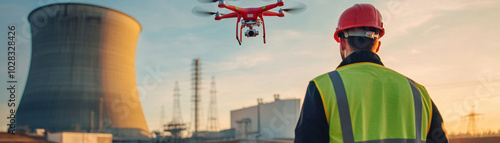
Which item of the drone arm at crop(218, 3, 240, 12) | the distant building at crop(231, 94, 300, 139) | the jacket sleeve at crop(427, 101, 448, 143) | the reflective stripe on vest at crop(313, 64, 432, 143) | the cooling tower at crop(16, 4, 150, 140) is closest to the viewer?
the reflective stripe on vest at crop(313, 64, 432, 143)

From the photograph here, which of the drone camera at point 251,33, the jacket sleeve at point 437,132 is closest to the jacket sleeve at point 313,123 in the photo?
the jacket sleeve at point 437,132

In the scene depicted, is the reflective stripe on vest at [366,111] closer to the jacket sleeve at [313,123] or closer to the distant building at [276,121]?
the jacket sleeve at [313,123]

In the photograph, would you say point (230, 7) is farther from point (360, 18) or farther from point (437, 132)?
point (437, 132)

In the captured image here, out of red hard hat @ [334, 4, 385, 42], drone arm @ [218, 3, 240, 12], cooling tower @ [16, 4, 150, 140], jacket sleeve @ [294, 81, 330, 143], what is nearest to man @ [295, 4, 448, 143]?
jacket sleeve @ [294, 81, 330, 143]

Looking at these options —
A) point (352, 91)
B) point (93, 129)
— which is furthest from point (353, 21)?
point (93, 129)

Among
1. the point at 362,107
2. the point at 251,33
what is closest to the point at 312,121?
the point at 362,107

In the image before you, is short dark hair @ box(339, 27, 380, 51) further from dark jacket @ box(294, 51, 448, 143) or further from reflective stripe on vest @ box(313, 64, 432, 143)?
dark jacket @ box(294, 51, 448, 143)
